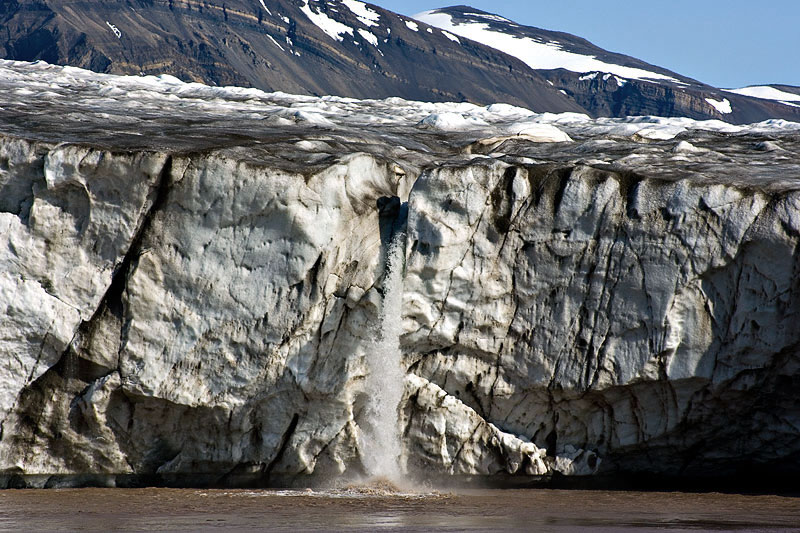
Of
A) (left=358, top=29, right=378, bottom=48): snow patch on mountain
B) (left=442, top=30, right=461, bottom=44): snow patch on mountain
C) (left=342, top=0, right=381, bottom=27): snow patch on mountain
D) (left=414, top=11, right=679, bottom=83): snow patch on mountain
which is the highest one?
(left=414, top=11, right=679, bottom=83): snow patch on mountain

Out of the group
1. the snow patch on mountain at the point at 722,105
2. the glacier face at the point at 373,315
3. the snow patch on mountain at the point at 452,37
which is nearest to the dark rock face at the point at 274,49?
the snow patch on mountain at the point at 452,37

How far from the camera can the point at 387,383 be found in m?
14.6

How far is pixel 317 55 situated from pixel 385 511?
12412 cm

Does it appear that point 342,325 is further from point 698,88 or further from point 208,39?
point 698,88

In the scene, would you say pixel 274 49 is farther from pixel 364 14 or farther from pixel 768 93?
pixel 768 93

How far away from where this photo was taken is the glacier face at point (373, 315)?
14008mm

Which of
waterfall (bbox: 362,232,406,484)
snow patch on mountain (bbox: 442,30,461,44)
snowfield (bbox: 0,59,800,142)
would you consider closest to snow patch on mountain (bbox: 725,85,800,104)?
snow patch on mountain (bbox: 442,30,461,44)

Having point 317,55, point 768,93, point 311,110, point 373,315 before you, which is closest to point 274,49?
point 317,55

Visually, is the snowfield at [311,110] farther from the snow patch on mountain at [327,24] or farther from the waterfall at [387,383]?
the snow patch on mountain at [327,24]

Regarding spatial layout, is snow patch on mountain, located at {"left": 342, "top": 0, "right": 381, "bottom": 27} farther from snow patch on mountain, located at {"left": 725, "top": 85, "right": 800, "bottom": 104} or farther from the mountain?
snow patch on mountain, located at {"left": 725, "top": 85, "right": 800, "bottom": 104}

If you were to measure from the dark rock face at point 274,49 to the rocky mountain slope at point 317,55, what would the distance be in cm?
19

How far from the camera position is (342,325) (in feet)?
47.2

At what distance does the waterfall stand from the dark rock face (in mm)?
96718

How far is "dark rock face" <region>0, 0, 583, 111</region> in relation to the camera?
4392 inches
